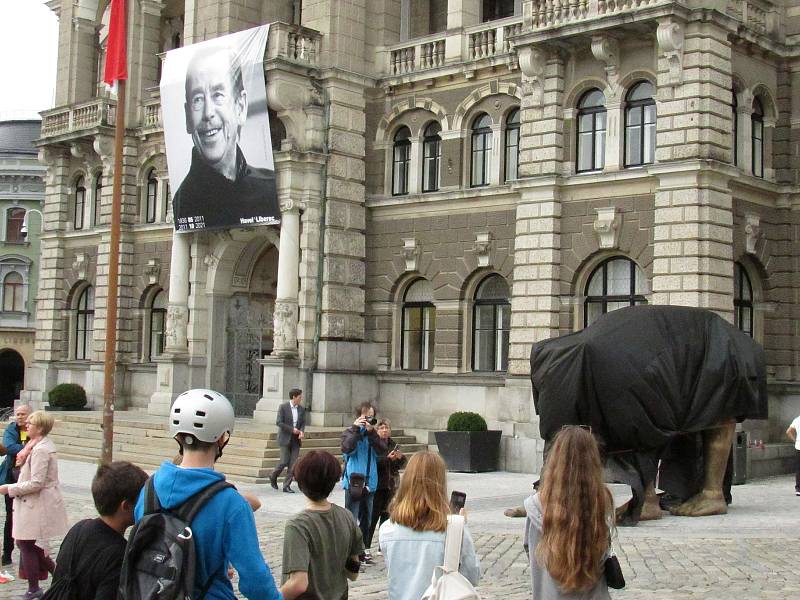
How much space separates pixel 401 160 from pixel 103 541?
986 inches

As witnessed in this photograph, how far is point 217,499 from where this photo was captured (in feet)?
18.5

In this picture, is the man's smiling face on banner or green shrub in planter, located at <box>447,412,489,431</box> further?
the man's smiling face on banner

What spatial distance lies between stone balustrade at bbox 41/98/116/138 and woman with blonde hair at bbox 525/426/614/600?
32.7 meters

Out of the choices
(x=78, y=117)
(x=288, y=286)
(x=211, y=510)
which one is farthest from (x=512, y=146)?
(x=211, y=510)

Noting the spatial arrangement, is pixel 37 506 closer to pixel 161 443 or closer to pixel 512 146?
pixel 161 443

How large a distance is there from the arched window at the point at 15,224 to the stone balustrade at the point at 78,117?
17.1 meters

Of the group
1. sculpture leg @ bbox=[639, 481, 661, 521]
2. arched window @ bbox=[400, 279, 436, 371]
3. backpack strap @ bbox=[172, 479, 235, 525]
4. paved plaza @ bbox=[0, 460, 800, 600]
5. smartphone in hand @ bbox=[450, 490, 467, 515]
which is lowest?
paved plaza @ bbox=[0, 460, 800, 600]

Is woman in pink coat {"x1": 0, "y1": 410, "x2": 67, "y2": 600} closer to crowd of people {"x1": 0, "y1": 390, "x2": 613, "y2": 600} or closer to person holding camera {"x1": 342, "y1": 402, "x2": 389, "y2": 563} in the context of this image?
person holding camera {"x1": 342, "y1": 402, "x2": 389, "y2": 563}

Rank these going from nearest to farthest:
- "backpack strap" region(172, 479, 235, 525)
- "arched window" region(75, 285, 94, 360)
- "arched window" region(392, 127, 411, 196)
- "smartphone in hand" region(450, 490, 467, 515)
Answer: "backpack strap" region(172, 479, 235, 525), "smartphone in hand" region(450, 490, 467, 515), "arched window" region(392, 127, 411, 196), "arched window" region(75, 285, 94, 360)

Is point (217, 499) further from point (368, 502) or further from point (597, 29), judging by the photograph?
point (597, 29)

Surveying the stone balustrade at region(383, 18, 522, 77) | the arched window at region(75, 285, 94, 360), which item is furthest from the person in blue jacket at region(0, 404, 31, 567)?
the arched window at region(75, 285, 94, 360)

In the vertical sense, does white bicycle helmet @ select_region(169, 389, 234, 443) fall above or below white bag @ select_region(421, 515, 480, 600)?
above

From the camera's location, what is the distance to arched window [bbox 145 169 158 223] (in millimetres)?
36875

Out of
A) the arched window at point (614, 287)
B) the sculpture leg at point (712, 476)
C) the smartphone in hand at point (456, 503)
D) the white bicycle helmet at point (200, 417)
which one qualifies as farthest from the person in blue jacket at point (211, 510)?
the arched window at point (614, 287)
